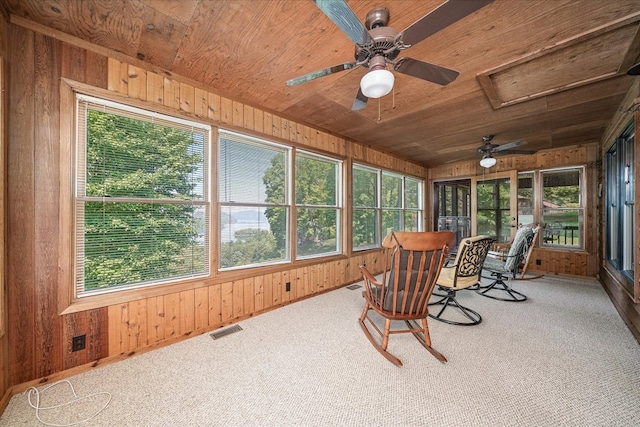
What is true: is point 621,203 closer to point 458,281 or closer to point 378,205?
point 458,281

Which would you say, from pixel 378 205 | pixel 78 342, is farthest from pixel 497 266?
pixel 78 342

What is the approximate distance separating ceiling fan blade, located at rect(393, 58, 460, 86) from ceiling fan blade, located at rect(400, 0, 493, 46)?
217 mm

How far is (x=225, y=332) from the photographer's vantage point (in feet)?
8.25

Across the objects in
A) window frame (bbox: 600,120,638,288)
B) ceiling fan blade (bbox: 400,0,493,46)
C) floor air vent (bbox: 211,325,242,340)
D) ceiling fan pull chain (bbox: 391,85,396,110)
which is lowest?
floor air vent (bbox: 211,325,242,340)

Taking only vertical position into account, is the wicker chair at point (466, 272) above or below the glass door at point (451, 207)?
below

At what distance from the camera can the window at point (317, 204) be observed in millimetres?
3600

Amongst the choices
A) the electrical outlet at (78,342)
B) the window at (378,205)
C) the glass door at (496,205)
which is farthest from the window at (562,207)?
the electrical outlet at (78,342)

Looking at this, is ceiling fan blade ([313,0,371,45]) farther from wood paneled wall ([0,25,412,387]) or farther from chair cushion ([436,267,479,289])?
chair cushion ([436,267,479,289])

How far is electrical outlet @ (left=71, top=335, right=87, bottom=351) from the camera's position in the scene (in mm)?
1873

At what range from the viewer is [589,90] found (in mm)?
2623

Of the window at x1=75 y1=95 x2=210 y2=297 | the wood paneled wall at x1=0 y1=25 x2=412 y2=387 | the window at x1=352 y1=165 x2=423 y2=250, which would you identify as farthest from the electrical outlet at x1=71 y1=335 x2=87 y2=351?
the window at x1=352 y1=165 x2=423 y2=250

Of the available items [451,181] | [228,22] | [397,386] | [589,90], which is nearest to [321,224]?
[397,386]

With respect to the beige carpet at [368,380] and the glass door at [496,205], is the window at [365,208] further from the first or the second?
the glass door at [496,205]

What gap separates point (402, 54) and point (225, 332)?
320 cm
